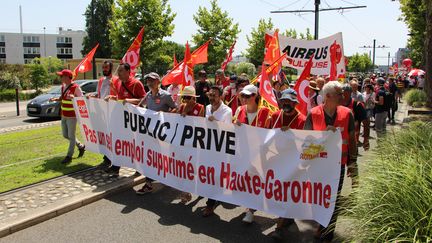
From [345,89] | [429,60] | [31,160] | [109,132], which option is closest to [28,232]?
[109,132]

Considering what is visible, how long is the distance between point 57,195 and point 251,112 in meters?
3.24

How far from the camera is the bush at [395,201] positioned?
3146mm

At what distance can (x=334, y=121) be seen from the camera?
4578 millimetres

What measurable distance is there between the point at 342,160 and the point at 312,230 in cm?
111

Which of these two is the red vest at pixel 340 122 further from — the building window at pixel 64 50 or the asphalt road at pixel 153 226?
the building window at pixel 64 50

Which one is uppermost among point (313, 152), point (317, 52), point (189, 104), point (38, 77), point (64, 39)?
point (64, 39)

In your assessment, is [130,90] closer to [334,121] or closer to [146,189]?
[146,189]

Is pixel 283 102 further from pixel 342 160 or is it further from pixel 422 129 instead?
pixel 422 129

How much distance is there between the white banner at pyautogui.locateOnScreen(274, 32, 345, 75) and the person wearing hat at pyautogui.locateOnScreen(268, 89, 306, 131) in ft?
21.4

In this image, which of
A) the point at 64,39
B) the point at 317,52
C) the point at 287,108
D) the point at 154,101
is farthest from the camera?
the point at 64,39

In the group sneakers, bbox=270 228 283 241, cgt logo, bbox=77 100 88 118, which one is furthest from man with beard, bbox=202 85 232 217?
cgt logo, bbox=77 100 88 118

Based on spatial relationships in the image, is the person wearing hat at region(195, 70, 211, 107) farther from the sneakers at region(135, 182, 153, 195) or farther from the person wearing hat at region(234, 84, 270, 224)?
the person wearing hat at region(234, 84, 270, 224)

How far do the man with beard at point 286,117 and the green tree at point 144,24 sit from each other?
2501 cm

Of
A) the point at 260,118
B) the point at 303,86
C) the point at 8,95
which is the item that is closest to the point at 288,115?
the point at 260,118
